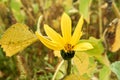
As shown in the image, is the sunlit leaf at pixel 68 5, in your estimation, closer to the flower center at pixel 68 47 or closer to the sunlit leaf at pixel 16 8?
the sunlit leaf at pixel 16 8

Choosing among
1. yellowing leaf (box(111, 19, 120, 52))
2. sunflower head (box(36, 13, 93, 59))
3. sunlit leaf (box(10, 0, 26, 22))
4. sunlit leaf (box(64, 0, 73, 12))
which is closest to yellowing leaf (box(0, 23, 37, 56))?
sunflower head (box(36, 13, 93, 59))

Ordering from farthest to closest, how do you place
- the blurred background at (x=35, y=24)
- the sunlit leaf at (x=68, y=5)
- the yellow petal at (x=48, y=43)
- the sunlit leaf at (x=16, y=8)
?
the sunlit leaf at (x=68, y=5)
the sunlit leaf at (x=16, y=8)
the blurred background at (x=35, y=24)
the yellow petal at (x=48, y=43)

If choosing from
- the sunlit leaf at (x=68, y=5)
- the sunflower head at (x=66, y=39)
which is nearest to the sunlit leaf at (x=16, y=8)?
the sunlit leaf at (x=68, y=5)

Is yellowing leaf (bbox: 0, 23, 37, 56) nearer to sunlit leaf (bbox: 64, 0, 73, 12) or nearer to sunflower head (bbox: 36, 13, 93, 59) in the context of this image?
sunflower head (bbox: 36, 13, 93, 59)

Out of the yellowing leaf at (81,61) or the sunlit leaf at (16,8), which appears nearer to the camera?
the yellowing leaf at (81,61)

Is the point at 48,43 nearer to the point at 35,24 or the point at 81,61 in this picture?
the point at 81,61

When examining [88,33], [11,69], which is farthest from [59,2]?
[11,69]

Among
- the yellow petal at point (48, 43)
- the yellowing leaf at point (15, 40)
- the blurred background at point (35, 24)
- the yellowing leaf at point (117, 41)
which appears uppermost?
the yellow petal at point (48, 43)

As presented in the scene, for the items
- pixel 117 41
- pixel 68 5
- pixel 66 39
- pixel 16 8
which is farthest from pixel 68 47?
pixel 68 5
